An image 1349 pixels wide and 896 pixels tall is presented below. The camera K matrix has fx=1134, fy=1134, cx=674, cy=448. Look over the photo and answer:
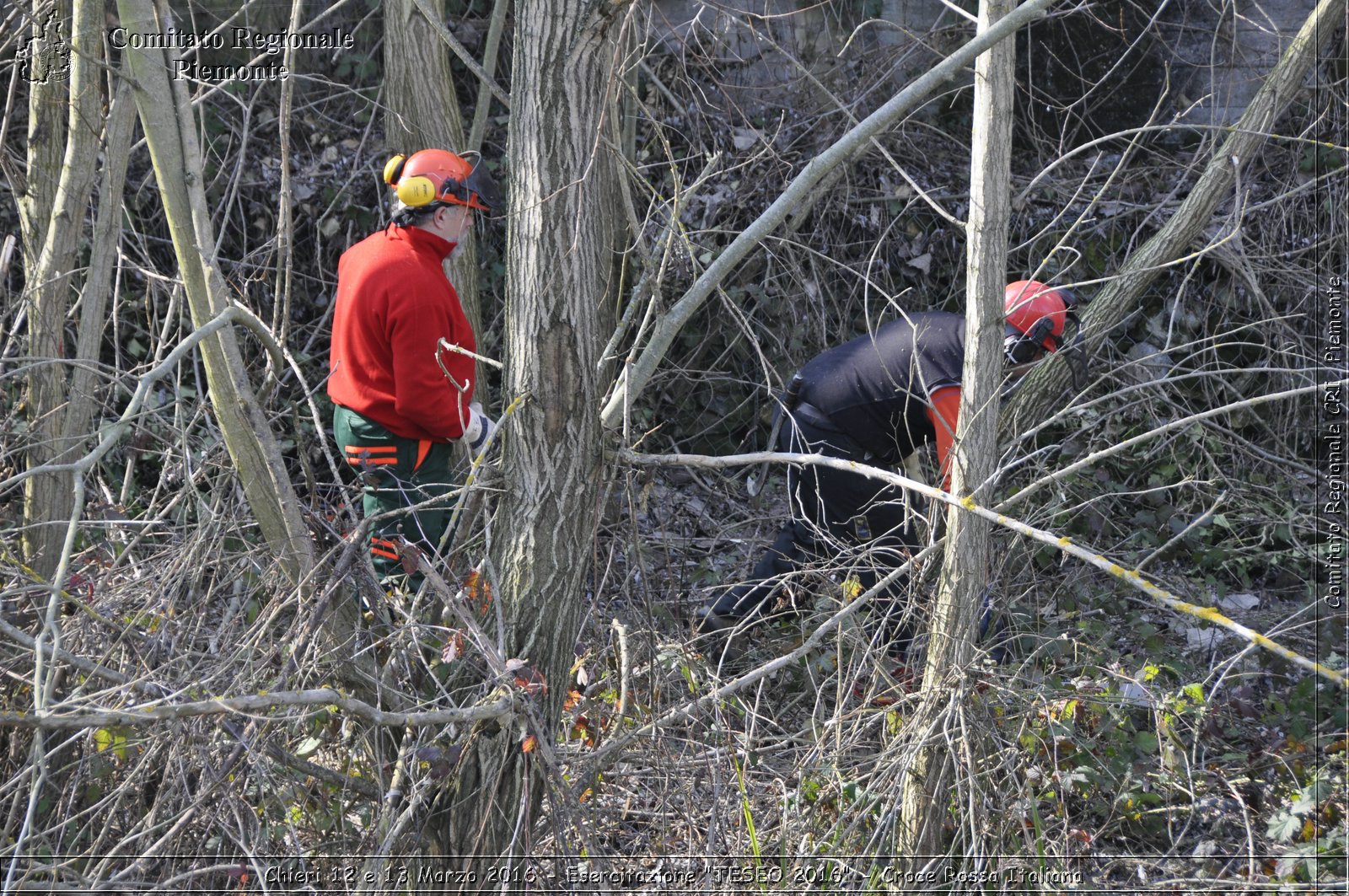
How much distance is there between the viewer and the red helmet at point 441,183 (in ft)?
11.9

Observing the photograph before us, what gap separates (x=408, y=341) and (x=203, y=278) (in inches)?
32.6

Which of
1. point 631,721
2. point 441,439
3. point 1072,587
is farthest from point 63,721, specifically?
point 1072,587

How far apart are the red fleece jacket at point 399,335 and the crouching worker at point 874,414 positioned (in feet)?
3.88

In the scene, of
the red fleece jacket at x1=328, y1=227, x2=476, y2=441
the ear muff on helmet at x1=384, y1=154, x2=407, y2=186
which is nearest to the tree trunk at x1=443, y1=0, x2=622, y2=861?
the red fleece jacket at x1=328, y1=227, x2=476, y2=441

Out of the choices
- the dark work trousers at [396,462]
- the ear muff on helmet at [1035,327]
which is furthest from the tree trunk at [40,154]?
the ear muff on helmet at [1035,327]

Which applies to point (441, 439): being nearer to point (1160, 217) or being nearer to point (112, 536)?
point (112, 536)

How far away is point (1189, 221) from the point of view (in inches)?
187

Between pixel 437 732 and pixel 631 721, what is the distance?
701 millimetres

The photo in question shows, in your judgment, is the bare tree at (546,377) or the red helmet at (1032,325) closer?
the bare tree at (546,377)

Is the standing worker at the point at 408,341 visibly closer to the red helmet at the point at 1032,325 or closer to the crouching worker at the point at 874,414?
the crouching worker at the point at 874,414

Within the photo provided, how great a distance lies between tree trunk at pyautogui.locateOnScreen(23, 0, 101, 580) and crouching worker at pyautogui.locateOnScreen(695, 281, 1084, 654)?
2.24m

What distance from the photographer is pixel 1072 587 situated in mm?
4828

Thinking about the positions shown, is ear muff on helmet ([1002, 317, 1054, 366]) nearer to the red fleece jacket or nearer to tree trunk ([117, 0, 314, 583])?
the red fleece jacket

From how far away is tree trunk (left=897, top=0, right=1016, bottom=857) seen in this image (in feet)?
9.93
